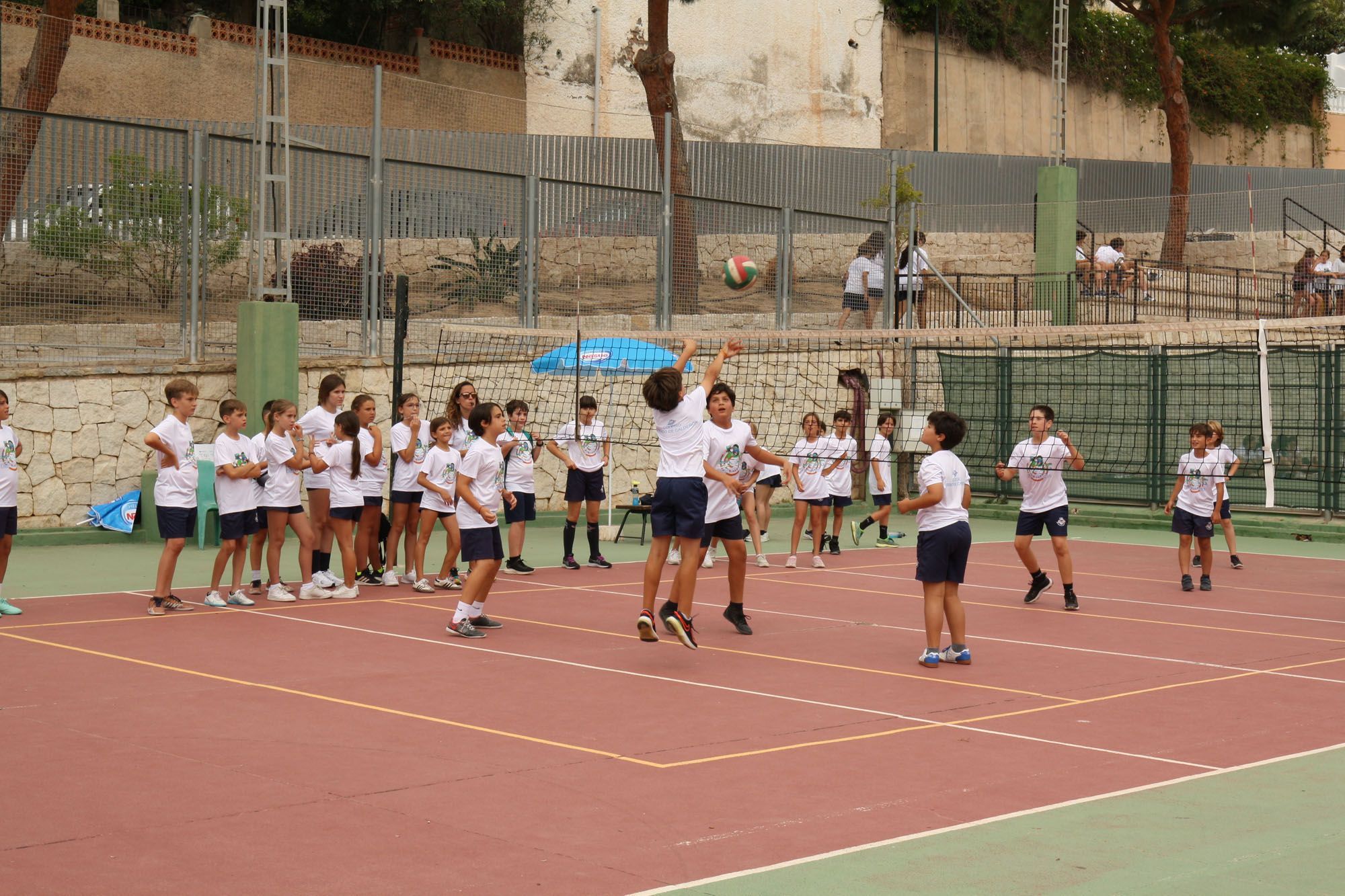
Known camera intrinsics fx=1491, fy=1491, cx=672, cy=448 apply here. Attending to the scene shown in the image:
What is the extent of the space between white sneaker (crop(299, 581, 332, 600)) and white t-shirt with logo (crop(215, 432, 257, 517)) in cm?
95

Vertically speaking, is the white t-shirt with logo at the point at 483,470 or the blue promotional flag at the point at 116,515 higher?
the white t-shirt with logo at the point at 483,470

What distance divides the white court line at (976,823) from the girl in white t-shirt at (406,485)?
315 inches

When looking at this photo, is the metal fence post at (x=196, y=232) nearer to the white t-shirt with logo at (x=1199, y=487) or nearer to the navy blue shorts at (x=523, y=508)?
the navy blue shorts at (x=523, y=508)

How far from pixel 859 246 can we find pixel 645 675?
1652 centimetres

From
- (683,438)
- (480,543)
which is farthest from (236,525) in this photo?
(683,438)

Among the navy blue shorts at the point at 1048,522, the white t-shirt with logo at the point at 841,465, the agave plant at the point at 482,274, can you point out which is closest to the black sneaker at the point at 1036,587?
the navy blue shorts at the point at 1048,522

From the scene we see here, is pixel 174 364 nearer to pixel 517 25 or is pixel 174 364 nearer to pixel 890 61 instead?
pixel 517 25

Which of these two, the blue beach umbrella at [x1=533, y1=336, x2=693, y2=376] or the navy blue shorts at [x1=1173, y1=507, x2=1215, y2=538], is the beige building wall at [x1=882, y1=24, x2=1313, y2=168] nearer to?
the blue beach umbrella at [x1=533, y1=336, x2=693, y2=376]

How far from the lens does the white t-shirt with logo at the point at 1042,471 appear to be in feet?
43.3

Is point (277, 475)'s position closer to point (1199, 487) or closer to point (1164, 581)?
point (1199, 487)

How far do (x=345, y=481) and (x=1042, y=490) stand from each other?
20.3ft

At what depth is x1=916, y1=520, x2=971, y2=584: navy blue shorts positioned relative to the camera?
990cm

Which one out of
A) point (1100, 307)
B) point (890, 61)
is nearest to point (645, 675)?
point (1100, 307)

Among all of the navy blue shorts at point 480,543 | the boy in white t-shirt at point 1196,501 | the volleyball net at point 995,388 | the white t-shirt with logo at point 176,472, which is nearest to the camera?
the navy blue shorts at point 480,543
